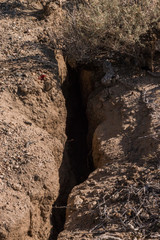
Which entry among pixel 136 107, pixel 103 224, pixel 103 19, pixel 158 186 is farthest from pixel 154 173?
pixel 103 19

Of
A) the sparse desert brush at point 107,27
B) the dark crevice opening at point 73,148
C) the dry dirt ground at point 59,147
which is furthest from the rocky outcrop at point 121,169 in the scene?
the sparse desert brush at point 107,27

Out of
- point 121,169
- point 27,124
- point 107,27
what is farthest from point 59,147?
point 107,27

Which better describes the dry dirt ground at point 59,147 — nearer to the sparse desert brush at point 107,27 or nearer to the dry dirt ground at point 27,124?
the dry dirt ground at point 27,124

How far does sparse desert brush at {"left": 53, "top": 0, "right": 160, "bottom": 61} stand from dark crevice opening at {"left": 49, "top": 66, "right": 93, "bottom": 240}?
0.47 m

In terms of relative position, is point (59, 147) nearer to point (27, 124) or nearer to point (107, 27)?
point (27, 124)

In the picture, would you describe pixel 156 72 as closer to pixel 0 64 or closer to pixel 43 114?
pixel 43 114

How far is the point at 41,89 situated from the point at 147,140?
4.53ft

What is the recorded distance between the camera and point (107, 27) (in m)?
4.59

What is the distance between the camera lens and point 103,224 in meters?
3.41

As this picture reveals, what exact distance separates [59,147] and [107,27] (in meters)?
1.49

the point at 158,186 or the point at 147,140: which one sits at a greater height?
the point at 147,140

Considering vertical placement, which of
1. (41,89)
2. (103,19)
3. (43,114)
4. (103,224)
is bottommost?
(103,224)

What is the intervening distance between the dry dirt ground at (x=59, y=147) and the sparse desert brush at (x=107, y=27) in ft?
1.08

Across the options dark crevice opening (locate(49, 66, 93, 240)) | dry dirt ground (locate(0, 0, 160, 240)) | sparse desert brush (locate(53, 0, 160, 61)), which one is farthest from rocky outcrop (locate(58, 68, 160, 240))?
sparse desert brush (locate(53, 0, 160, 61))
